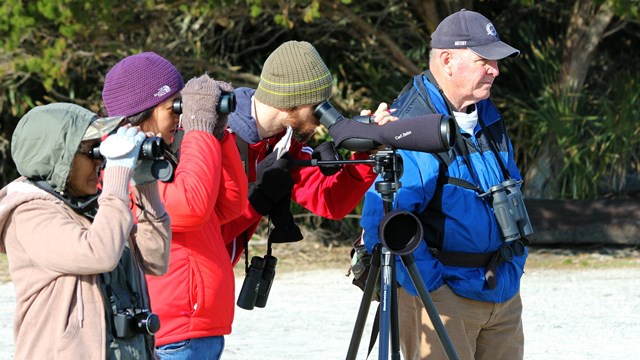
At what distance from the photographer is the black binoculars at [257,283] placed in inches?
160

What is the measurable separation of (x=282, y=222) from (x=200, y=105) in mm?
690

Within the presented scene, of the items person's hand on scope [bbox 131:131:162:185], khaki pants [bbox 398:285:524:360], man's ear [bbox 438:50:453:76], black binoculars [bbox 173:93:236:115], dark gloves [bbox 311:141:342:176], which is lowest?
khaki pants [bbox 398:285:524:360]

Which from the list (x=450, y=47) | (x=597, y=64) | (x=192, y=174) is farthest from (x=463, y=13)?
(x=597, y=64)

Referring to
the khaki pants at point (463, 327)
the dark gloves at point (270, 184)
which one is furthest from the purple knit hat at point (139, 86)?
the khaki pants at point (463, 327)

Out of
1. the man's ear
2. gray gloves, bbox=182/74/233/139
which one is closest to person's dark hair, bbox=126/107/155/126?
gray gloves, bbox=182/74/233/139

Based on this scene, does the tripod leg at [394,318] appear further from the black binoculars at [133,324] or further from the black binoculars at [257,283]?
the black binoculars at [133,324]

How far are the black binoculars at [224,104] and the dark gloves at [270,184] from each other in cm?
40

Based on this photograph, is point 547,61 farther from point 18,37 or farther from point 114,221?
point 114,221

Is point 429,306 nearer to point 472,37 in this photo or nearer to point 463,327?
point 463,327

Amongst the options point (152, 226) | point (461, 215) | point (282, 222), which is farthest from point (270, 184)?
point (152, 226)

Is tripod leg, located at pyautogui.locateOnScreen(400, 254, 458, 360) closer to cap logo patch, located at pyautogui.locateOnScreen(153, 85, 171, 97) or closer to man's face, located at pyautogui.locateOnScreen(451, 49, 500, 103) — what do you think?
man's face, located at pyautogui.locateOnScreen(451, 49, 500, 103)

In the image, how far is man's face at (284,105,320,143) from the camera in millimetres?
3975

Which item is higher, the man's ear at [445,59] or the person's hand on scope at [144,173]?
the man's ear at [445,59]

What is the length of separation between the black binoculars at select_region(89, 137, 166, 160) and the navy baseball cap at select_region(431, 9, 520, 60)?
1.46 meters
